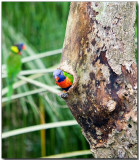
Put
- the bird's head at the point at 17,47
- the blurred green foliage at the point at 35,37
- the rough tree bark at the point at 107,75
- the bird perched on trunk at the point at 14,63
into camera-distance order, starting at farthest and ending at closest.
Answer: the blurred green foliage at the point at 35,37
the bird's head at the point at 17,47
the bird perched on trunk at the point at 14,63
the rough tree bark at the point at 107,75

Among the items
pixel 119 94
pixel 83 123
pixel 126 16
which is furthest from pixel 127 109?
pixel 126 16

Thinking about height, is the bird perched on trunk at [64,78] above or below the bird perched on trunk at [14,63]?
above

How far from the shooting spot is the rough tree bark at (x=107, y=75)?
2.58 feet

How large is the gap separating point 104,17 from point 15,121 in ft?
5.68

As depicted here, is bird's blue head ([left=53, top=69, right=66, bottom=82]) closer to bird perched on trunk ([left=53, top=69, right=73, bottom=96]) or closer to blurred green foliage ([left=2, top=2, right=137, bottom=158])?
bird perched on trunk ([left=53, top=69, right=73, bottom=96])

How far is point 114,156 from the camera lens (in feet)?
2.74

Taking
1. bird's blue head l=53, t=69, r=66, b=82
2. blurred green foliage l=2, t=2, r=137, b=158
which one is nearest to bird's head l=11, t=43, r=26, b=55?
blurred green foliage l=2, t=2, r=137, b=158

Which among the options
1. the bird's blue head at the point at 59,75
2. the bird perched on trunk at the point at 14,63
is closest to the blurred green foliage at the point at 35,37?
the bird perched on trunk at the point at 14,63

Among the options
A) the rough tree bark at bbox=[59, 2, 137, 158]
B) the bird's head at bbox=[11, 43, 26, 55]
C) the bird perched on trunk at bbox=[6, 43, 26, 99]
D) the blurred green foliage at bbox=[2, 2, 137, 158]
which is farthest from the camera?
the blurred green foliage at bbox=[2, 2, 137, 158]

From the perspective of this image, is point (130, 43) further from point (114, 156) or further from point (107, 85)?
point (114, 156)

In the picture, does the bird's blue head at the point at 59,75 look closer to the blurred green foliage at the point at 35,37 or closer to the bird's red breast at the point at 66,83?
the bird's red breast at the point at 66,83

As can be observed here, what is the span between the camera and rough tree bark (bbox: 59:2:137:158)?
787 mm

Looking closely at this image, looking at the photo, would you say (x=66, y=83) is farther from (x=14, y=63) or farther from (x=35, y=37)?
(x=35, y=37)

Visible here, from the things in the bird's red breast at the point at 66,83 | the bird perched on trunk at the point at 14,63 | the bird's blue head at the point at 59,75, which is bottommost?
the bird perched on trunk at the point at 14,63
